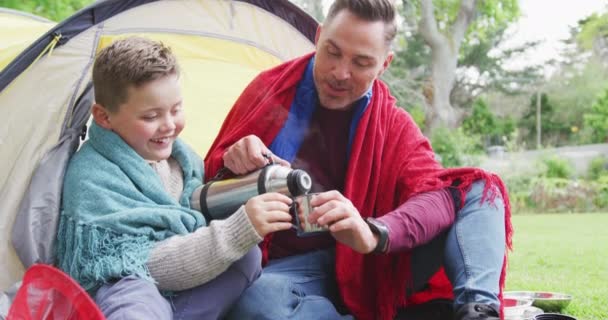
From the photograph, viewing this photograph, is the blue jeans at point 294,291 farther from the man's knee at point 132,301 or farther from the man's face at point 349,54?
the man's face at point 349,54

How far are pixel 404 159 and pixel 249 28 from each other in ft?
3.49

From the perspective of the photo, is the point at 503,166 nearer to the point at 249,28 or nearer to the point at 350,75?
the point at 249,28

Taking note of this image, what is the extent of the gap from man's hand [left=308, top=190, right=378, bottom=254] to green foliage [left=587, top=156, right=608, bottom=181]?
8762 millimetres

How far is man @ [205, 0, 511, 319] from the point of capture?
57.9 inches

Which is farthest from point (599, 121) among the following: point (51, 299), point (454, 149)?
point (51, 299)

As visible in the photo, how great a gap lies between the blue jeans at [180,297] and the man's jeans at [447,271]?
7cm

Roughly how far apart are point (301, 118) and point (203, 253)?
2.02ft

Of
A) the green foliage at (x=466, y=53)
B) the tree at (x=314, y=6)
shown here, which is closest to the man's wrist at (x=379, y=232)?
the tree at (x=314, y=6)

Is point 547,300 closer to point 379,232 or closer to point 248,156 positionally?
point 379,232

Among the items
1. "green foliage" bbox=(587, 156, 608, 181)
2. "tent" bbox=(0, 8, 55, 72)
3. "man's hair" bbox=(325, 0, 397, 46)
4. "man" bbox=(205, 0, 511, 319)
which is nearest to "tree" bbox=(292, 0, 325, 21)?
"green foliage" bbox=(587, 156, 608, 181)

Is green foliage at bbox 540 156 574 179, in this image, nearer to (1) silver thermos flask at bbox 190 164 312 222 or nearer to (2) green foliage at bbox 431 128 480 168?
(2) green foliage at bbox 431 128 480 168

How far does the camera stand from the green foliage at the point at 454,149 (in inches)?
368

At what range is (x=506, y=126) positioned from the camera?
15.6 metres

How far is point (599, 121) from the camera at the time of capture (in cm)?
1245
